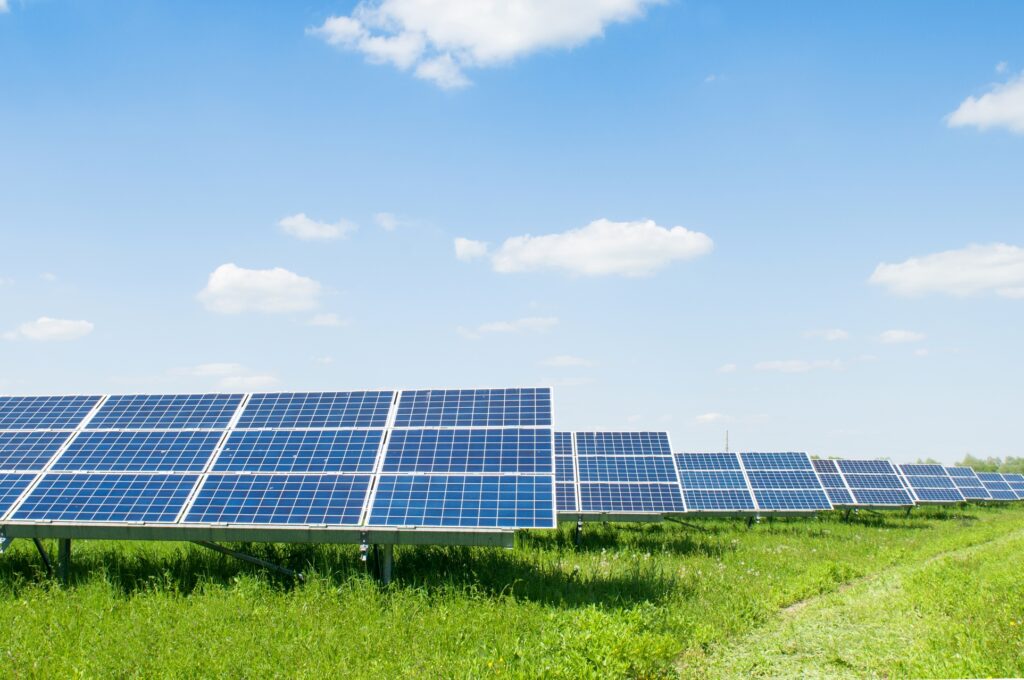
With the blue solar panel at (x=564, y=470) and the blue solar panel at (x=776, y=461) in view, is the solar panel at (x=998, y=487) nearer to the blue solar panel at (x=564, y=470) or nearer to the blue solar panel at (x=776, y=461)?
the blue solar panel at (x=776, y=461)

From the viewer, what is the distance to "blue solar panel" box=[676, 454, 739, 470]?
34844 millimetres

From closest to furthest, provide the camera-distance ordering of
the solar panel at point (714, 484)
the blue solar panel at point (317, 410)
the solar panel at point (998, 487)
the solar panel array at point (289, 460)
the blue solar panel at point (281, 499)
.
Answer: the blue solar panel at point (281, 499) → the solar panel array at point (289, 460) → the blue solar panel at point (317, 410) → the solar panel at point (714, 484) → the solar panel at point (998, 487)

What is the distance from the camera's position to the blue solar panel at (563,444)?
29.6 metres

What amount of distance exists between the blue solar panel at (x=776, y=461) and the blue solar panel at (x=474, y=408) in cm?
2024

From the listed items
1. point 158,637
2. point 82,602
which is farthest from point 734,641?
point 82,602

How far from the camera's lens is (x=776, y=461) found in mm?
36562

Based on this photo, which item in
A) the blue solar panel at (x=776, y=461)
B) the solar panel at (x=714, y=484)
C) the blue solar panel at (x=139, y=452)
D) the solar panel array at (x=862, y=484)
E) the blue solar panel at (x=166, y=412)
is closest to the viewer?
the blue solar panel at (x=139, y=452)

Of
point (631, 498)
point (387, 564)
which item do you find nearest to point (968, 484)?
point (631, 498)

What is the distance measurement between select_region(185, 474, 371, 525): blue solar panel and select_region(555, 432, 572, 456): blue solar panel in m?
14.6

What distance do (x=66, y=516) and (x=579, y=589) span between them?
11370 millimetres

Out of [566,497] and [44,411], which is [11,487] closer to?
[44,411]

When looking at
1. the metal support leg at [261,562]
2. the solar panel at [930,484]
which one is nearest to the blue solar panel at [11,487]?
the metal support leg at [261,562]

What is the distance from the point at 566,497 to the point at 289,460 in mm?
10415

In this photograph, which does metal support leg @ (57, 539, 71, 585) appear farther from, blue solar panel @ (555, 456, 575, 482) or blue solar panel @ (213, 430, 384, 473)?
blue solar panel @ (555, 456, 575, 482)
